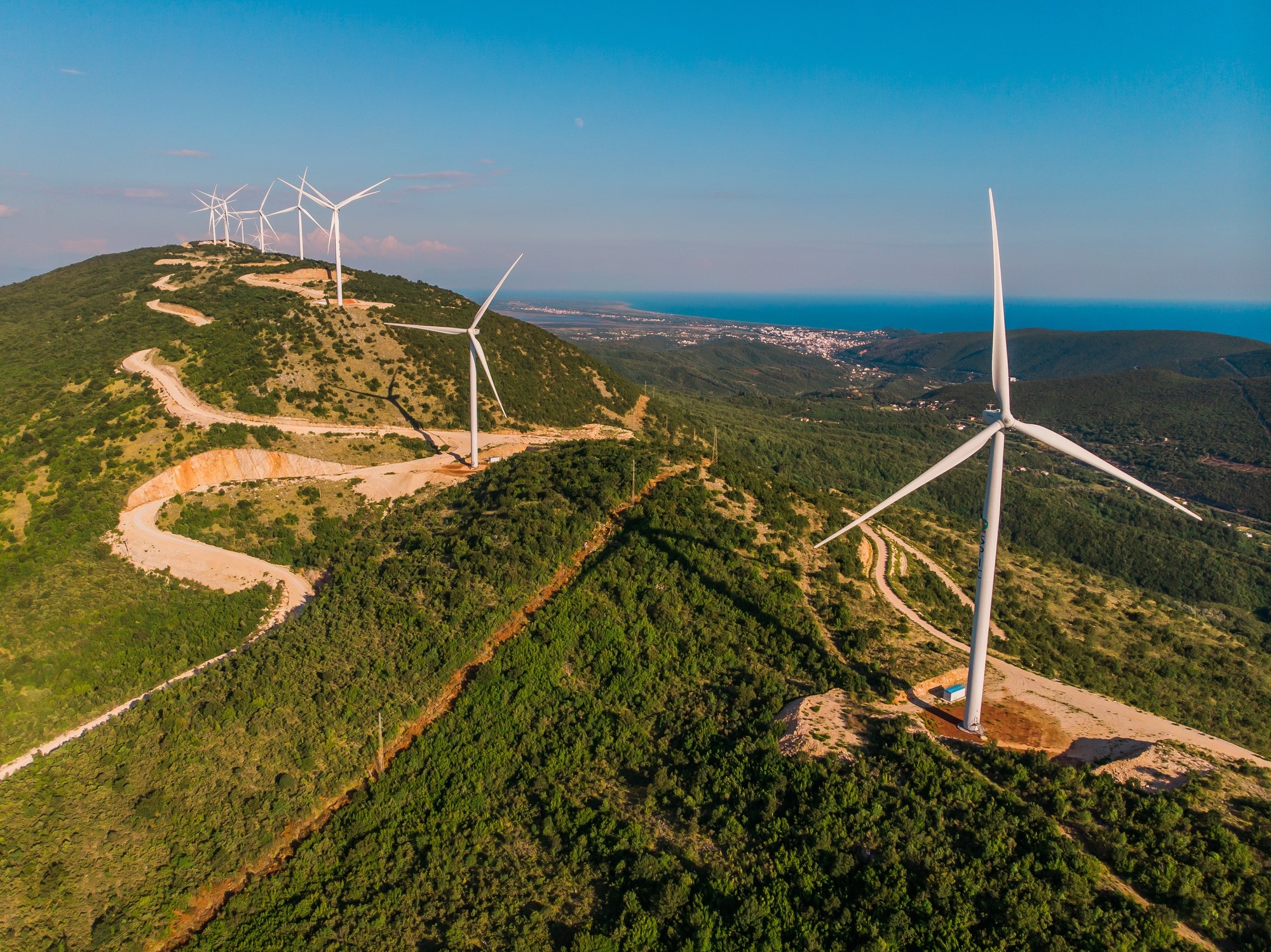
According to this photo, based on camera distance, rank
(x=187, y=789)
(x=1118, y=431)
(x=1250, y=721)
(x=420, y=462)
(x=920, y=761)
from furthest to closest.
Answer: (x=1118, y=431), (x=420, y=462), (x=1250, y=721), (x=187, y=789), (x=920, y=761)

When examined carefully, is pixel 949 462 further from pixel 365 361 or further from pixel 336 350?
pixel 336 350

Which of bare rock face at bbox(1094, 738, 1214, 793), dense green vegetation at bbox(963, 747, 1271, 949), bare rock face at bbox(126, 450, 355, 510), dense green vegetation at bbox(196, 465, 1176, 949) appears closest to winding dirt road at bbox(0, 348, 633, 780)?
bare rock face at bbox(126, 450, 355, 510)

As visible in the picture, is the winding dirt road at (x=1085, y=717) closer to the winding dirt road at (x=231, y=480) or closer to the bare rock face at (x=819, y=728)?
the bare rock face at (x=819, y=728)

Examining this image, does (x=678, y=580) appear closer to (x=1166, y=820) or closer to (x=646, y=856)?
(x=646, y=856)

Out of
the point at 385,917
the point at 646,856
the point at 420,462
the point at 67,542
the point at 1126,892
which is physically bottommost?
the point at 385,917

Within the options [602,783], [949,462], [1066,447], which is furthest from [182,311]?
[1066,447]

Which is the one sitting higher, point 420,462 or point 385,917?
point 420,462

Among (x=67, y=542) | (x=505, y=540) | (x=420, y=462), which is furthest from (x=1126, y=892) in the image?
(x=67, y=542)

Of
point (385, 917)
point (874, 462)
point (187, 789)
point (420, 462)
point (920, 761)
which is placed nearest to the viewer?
point (385, 917)

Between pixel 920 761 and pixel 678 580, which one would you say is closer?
pixel 920 761
